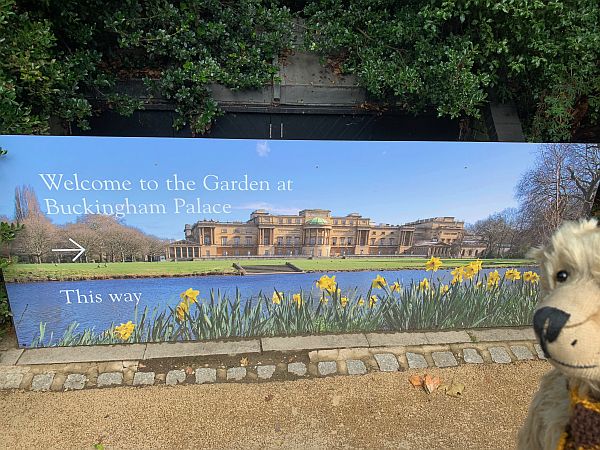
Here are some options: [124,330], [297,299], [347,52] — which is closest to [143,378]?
[124,330]

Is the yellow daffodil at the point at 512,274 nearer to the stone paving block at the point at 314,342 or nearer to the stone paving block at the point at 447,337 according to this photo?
the stone paving block at the point at 447,337

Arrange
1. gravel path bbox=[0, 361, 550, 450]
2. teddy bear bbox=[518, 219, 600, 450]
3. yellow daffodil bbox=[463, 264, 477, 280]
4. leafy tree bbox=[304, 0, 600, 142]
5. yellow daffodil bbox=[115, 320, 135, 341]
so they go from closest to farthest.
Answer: teddy bear bbox=[518, 219, 600, 450] < gravel path bbox=[0, 361, 550, 450] < yellow daffodil bbox=[115, 320, 135, 341] < yellow daffodil bbox=[463, 264, 477, 280] < leafy tree bbox=[304, 0, 600, 142]

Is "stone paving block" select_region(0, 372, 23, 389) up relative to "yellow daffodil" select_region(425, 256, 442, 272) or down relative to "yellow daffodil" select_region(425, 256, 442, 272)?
down

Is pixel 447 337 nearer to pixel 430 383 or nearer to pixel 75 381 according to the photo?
pixel 430 383

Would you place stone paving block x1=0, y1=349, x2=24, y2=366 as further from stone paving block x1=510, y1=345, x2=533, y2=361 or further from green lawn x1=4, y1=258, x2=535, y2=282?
stone paving block x1=510, y1=345, x2=533, y2=361

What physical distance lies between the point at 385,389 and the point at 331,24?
3374mm

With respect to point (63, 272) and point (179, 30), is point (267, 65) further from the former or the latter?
point (63, 272)

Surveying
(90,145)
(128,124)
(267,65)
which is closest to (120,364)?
(90,145)

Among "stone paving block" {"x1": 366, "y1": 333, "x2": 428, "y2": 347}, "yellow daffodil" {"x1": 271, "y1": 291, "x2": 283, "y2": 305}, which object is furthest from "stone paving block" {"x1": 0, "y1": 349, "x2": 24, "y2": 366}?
"stone paving block" {"x1": 366, "y1": 333, "x2": 428, "y2": 347}

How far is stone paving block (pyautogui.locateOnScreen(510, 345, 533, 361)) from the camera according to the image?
333 cm

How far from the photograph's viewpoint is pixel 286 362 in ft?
10.4

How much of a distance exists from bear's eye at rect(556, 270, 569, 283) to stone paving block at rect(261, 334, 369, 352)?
2238 mm

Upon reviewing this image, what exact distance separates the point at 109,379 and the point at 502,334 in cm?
301

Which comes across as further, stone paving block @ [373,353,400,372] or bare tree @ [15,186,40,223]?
stone paving block @ [373,353,400,372]
